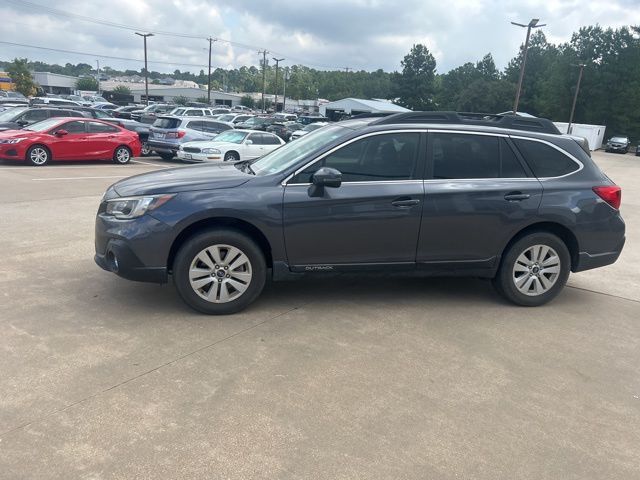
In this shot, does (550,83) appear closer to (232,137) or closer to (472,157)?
(232,137)

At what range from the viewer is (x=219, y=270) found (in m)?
4.55

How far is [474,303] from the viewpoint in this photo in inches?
208

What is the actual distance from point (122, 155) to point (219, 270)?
13450 millimetres

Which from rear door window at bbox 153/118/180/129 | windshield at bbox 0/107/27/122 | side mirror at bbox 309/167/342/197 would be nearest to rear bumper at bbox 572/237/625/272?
side mirror at bbox 309/167/342/197

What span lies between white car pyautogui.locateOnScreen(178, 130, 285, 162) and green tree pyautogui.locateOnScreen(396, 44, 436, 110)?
90978 mm

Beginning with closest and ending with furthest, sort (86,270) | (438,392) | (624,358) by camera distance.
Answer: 1. (438,392)
2. (624,358)
3. (86,270)

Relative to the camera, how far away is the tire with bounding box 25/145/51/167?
14471 mm

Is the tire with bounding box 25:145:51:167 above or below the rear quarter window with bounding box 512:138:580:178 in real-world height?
below

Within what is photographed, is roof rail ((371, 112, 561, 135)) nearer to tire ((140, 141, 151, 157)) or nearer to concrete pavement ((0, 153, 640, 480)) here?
concrete pavement ((0, 153, 640, 480))

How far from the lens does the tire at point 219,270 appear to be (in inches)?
176

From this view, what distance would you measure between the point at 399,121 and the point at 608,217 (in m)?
2.28

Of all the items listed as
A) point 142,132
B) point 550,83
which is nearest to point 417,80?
point 550,83

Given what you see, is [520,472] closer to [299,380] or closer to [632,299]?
[299,380]

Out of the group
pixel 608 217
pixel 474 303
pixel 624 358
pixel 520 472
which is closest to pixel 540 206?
pixel 608 217
